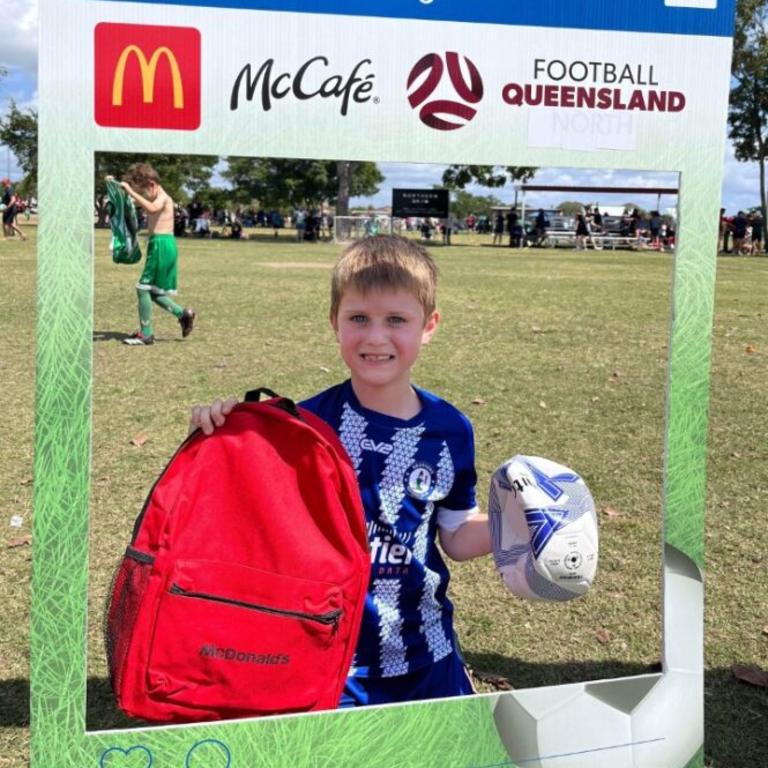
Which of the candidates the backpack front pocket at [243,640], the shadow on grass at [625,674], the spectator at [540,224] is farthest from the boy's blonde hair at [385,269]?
the shadow on grass at [625,674]

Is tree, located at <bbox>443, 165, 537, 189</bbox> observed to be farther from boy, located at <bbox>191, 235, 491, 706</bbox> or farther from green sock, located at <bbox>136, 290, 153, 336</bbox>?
green sock, located at <bbox>136, 290, 153, 336</bbox>

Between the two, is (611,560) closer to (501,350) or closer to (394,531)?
(394,531)

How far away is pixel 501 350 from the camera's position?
8656 mm

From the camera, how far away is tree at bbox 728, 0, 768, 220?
619cm

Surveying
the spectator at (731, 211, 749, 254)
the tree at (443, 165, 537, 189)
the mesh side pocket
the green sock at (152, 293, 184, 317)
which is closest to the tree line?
the tree at (443, 165, 537, 189)

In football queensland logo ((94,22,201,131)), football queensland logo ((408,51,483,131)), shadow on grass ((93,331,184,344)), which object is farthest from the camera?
shadow on grass ((93,331,184,344))

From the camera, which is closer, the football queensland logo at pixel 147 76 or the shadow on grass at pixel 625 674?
the football queensland logo at pixel 147 76

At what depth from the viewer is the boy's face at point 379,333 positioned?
2.31 metres

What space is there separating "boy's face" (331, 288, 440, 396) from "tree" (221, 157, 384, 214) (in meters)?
0.28

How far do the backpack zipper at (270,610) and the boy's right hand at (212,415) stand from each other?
0.34 metres

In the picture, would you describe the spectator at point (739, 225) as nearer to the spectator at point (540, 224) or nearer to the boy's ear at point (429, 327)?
the spectator at point (540, 224)

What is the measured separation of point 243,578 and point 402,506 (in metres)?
0.43

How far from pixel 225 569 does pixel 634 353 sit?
22.8ft

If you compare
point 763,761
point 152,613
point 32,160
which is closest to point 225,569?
point 152,613
